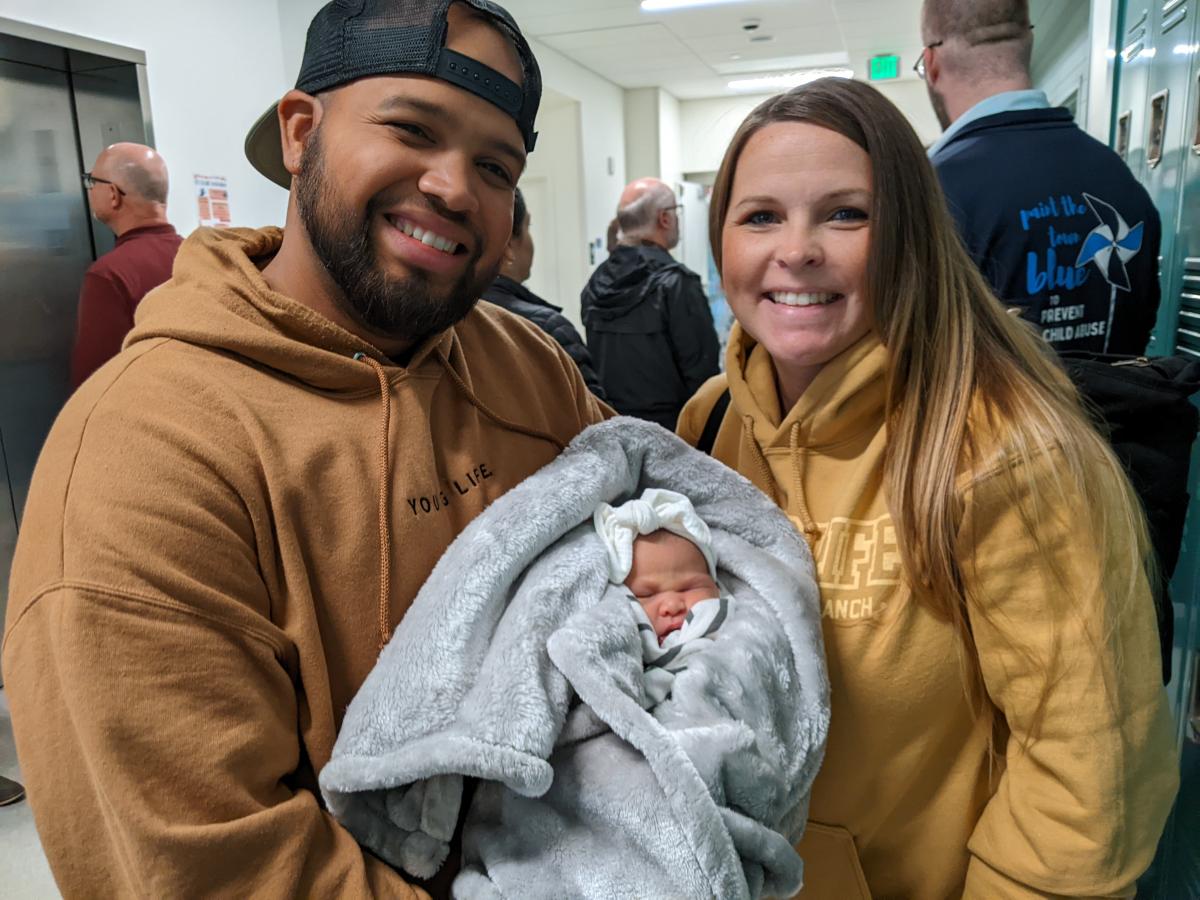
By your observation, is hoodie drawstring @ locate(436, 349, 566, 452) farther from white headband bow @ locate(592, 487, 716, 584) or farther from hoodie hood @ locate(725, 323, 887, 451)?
hoodie hood @ locate(725, 323, 887, 451)

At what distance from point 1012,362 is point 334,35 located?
109 centimetres

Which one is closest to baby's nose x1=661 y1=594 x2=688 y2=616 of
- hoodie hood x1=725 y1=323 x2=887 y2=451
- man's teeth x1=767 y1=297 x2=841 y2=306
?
hoodie hood x1=725 y1=323 x2=887 y2=451

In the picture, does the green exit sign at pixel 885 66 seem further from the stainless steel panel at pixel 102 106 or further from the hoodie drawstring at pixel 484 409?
the hoodie drawstring at pixel 484 409

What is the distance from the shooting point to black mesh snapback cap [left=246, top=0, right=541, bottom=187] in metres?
1.17

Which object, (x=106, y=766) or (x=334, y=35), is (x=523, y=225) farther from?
(x=106, y=766)

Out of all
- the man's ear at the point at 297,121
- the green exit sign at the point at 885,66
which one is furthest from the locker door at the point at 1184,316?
the green exit sign at the point at 885,66

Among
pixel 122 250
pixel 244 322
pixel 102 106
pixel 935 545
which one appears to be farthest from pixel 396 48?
pixel 102 106

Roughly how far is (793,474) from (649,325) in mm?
2444

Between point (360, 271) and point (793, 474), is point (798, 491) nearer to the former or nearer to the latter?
point (793, 474)

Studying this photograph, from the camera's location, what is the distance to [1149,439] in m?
1.38

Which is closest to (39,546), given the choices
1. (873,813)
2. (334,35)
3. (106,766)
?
(106,766)

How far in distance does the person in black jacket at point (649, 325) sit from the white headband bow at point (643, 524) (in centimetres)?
249

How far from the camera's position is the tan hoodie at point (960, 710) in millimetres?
1143

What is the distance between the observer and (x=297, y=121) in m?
1.26
